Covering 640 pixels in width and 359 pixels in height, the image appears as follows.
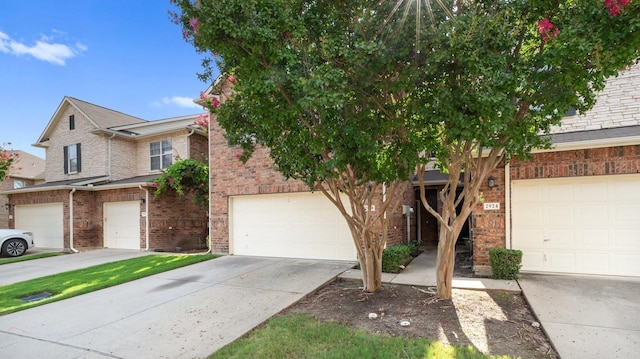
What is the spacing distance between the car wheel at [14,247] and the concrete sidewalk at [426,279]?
45.2 ft

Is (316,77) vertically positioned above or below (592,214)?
above

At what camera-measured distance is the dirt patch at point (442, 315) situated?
4.27 meters

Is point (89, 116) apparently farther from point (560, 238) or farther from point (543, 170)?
point (560, 238)

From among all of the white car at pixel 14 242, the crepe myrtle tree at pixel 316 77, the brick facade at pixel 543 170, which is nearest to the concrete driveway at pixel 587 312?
the brick facade at pixel 543 170

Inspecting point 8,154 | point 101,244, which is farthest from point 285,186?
point 8,154

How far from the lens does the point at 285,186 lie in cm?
1044

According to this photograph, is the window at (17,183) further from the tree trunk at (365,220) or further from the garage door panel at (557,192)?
the garage door panel at (557,192)

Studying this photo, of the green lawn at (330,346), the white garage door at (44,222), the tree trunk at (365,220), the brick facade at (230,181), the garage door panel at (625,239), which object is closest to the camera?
the green lawn at (330,346)

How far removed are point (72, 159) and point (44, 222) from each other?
378cm

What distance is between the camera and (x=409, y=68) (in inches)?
178

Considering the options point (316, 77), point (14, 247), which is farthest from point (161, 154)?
point (316, 77)

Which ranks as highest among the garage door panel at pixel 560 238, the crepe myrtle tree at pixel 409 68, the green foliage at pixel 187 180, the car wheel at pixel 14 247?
the crepe myrtle tree at pixel 409 68

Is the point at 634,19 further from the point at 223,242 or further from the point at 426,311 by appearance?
the point at 223,242

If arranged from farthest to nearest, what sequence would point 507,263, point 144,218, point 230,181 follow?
point 144,218 < point 230,181 < point 507,263
